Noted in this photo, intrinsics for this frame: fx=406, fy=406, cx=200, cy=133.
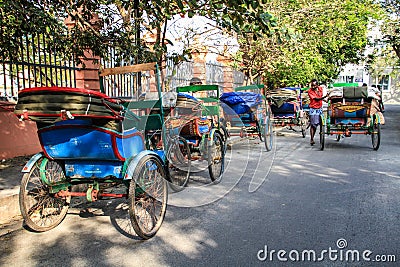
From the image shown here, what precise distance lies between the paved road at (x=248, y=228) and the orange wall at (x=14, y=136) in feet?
11.4

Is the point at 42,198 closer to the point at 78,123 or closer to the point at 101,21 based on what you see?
the point at 78,123

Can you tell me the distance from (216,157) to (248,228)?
93.9 inches

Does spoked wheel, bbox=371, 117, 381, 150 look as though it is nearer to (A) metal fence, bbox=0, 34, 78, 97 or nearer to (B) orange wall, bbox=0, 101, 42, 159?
(A) metal fence, bbox=0, 34, 78, 97

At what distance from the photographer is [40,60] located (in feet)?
28.1

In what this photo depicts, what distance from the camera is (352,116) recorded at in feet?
34.7

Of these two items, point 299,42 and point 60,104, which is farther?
point 299,42

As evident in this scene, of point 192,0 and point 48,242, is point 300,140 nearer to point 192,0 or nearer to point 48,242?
point 192,0

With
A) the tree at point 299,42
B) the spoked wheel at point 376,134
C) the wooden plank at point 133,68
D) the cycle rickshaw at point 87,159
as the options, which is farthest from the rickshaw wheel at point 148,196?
the tree at point 299,42

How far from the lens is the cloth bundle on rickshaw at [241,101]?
984 cm

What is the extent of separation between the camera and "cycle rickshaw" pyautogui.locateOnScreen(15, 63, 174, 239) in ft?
13.0

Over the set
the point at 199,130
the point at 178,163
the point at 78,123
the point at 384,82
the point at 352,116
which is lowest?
the point at 178,163

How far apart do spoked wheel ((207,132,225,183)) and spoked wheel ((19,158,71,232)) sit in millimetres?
2482

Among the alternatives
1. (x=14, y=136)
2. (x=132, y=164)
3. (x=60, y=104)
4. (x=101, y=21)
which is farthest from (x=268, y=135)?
(x=60, y=104)

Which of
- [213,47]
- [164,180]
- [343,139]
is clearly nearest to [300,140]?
[343,139]
